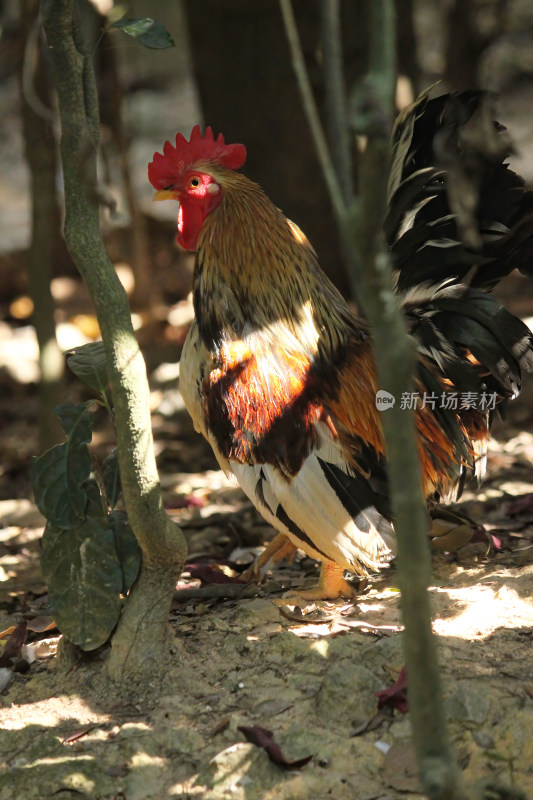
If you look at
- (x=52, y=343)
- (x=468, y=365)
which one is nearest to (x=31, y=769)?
(x=468, y=365)

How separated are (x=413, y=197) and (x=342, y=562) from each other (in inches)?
68.1

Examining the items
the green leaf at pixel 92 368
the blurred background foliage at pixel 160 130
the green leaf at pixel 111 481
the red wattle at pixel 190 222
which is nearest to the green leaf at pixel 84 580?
the green leaf at pixel 111 481

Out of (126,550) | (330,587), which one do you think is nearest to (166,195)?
(126,550)

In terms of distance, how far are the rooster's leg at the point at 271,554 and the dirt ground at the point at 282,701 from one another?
0.34 feet

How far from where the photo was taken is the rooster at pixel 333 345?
3762 millimetres

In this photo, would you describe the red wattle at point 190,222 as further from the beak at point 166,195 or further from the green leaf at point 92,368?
the green leaf at point 92,368

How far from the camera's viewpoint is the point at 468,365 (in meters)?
4.04

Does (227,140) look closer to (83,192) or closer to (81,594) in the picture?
(83,192)

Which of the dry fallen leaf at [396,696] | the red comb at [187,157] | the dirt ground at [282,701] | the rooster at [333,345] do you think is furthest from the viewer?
→ the red comb at [187,157]

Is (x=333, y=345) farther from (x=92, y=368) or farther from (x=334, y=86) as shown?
(x=334, y=86)

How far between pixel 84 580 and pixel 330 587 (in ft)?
4.24

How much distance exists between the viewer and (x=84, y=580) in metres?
3.26

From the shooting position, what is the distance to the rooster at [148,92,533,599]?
3.76 m

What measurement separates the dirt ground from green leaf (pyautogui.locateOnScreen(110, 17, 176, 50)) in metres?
2.26
